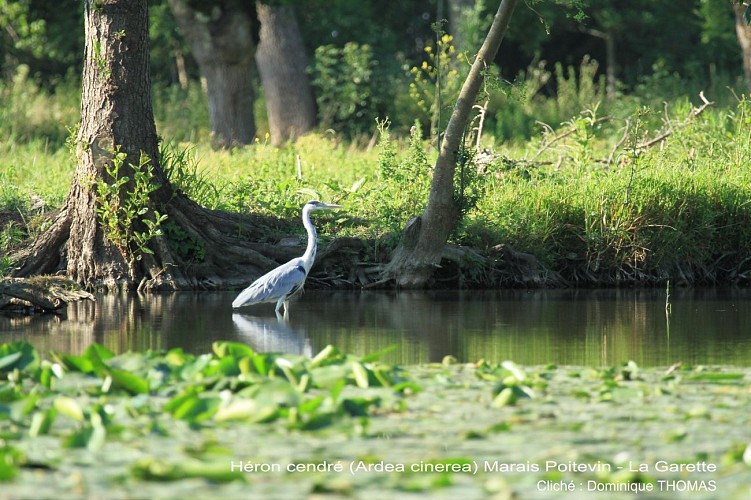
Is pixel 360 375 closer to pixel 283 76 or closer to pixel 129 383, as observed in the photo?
pixel 129 383

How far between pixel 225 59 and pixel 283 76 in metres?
4.20

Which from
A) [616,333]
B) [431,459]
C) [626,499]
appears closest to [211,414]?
[431,459]

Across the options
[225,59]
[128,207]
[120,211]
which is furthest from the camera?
[225,59]

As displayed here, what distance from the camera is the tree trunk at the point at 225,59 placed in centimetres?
2083

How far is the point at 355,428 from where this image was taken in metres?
4.84

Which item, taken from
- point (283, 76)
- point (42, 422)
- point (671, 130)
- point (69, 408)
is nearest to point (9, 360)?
point (69, 408)

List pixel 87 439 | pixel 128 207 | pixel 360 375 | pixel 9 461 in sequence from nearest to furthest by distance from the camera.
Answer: pixel 9 461 < pixel 87 439 < pixel 360 375 < pixel 128 207

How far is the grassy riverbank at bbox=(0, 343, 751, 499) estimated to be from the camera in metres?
4.07

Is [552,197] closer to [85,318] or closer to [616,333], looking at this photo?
[616,333]

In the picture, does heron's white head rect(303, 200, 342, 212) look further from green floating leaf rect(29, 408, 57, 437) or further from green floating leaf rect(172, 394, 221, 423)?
green floating leaf rect(29, 408, 57, 437)

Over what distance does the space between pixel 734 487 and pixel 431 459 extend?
1.06 m

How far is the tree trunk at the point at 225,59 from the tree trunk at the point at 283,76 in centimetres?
326

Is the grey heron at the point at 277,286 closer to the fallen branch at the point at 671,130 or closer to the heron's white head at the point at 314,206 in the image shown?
the heron's white head at the point at 314,206

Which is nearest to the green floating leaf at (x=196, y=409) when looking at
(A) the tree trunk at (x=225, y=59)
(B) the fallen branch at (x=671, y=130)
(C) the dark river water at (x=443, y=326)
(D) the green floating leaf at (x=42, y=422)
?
(D) the green floating leaf at (x=42, y=422)
